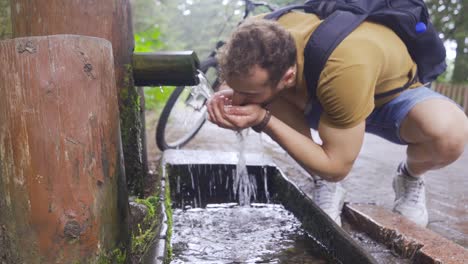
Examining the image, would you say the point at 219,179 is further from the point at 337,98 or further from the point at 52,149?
the point at 52,149

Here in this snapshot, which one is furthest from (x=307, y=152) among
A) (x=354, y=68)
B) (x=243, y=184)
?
Result: (x=243, y=184)

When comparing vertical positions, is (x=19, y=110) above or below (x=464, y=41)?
above

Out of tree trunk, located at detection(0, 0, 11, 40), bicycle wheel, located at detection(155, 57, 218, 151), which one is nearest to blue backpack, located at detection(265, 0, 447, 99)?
bicycle wheel, located at detection(155, 57, 218, 151)

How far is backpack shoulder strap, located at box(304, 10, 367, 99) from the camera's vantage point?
1601 millimetres

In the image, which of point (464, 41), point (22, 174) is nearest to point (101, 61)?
point (22, 174)

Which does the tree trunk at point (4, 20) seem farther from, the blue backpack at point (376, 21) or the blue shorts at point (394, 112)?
the blue shorts at point (394, 112)

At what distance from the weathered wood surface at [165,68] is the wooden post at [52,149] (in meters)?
0.56

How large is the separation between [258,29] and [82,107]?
30.5 inches

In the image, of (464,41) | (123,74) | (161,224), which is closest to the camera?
(161,224)

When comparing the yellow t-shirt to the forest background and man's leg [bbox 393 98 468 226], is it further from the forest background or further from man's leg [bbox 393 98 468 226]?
the forest background

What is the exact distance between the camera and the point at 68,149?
112 cm

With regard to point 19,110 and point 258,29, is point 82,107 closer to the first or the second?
point 19,110

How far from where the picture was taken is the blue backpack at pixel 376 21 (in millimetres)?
1620

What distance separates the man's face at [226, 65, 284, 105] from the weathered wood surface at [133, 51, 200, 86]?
171mm
